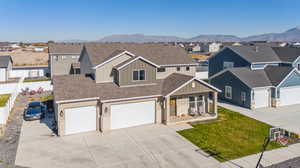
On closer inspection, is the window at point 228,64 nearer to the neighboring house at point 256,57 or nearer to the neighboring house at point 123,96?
the neighboring house at point 256,57

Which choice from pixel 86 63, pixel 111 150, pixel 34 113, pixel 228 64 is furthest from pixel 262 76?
pixel 34 113

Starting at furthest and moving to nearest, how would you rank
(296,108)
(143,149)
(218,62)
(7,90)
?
(218,62)
(7,90)
(296,108)
(143,149)

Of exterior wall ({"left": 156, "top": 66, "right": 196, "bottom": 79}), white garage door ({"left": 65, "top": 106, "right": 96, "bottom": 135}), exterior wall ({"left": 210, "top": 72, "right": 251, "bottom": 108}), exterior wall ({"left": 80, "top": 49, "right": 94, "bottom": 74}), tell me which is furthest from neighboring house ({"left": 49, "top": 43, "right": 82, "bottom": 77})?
exterior wall ({"left": 210, "top": 72, "right": 251, "bottom": 108})

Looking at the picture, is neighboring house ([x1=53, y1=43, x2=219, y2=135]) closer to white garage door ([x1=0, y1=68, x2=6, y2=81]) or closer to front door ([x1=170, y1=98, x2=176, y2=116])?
front door ([x1=170, y1=98, x2=176, y2=116])

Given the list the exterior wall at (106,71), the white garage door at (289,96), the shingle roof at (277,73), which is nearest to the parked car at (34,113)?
the exterior wall at (106,71)

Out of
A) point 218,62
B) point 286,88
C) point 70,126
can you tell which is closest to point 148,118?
point 70,126

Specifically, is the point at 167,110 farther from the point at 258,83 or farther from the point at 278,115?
the point at 258,83

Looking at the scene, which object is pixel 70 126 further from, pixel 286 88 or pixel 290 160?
pixel 286 88
